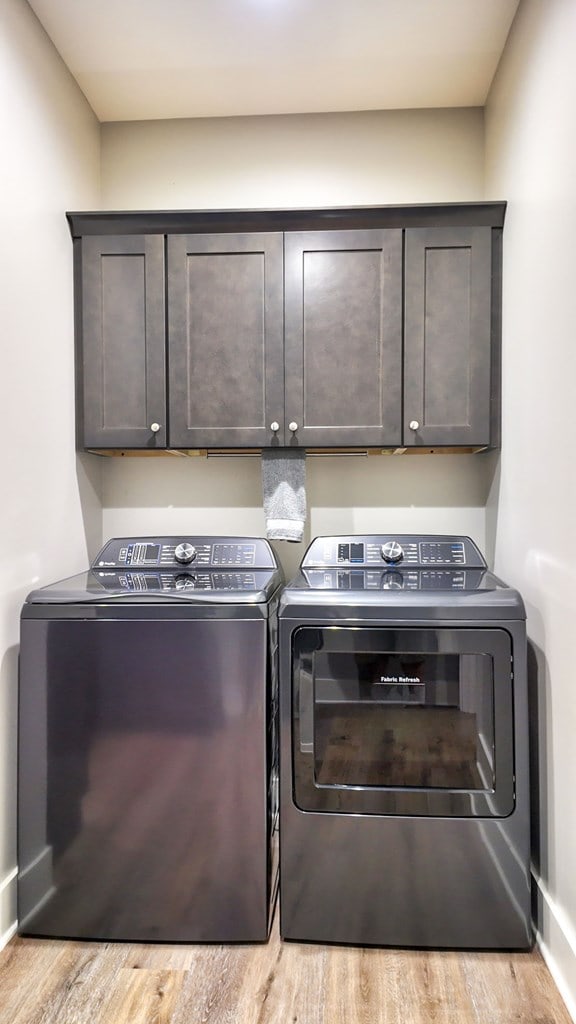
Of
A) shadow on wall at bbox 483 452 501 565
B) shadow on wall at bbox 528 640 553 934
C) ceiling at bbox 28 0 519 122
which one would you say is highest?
ceiling at bbox 28 0 519 122

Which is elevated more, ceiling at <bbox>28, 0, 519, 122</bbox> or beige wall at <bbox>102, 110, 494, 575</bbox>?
ceiling at <bbox>28, 0, 519, 122</bbox>

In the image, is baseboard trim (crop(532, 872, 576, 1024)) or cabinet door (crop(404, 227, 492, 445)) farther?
cabinet door (crop(404, 227, 492, 445))

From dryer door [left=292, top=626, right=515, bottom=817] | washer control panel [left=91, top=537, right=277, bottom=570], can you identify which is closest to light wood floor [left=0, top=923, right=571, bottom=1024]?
dryer door [left=292, top=626, right=515, bottom=817]

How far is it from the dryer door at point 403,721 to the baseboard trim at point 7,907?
0.83 meters

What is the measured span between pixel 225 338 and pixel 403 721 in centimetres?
134

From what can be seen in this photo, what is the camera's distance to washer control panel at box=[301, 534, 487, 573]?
1.98 m

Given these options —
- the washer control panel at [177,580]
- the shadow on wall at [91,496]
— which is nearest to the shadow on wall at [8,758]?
the washer control panel at [177,580]

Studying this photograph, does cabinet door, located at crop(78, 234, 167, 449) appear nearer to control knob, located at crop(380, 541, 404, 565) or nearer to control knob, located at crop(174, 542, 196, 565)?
control knob, located at crop(174, 542, 196, 565)

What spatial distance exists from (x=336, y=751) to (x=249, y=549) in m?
0.72

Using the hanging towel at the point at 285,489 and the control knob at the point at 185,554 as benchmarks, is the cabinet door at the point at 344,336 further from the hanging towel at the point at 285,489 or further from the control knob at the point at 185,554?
the control knob at the point at 185,554

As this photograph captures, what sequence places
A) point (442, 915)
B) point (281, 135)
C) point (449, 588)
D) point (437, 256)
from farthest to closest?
point (281, 135) → point (437, 256) → point (449, 588) → point (442, 915)

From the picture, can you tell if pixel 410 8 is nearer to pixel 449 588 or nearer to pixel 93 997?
pixel 449 588

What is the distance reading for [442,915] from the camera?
1538mm

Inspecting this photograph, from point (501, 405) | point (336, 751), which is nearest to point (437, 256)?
point (501, 405)
